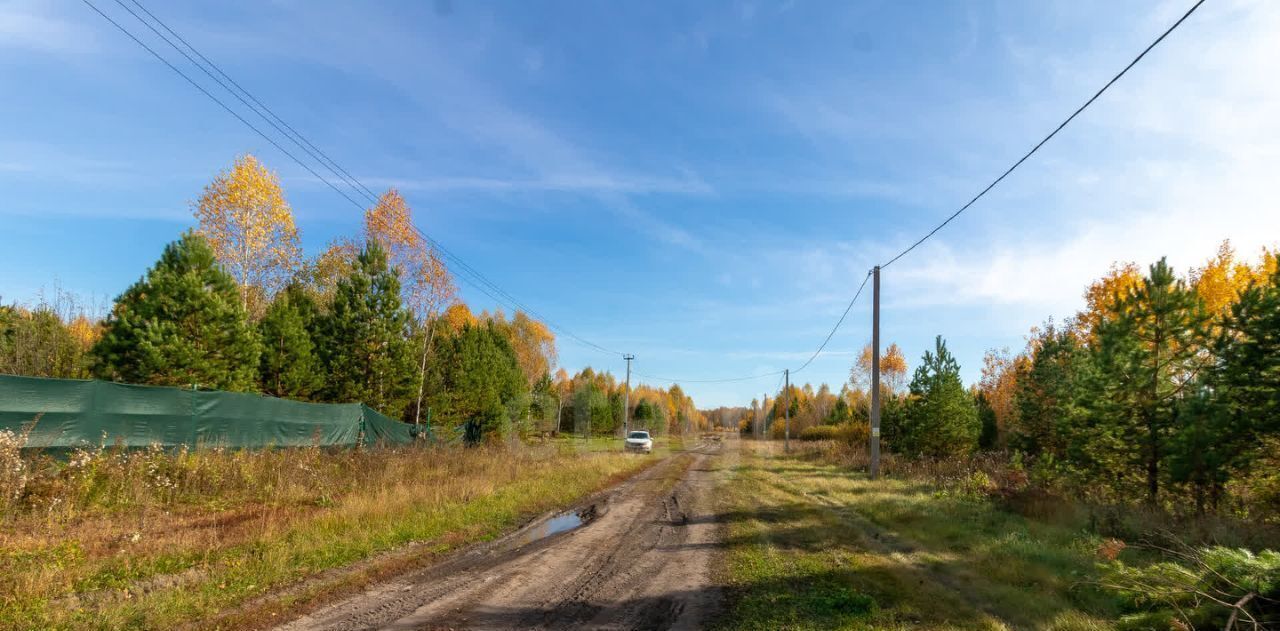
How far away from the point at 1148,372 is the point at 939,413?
43.2ft

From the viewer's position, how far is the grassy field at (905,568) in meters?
6.35

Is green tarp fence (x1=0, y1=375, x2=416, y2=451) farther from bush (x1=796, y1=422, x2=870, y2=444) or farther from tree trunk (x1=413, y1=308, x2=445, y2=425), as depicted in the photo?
bush (x1=796, y1=422, x2=870, y2=444)

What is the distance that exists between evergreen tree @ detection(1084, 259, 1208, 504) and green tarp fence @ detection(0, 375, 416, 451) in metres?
21.8

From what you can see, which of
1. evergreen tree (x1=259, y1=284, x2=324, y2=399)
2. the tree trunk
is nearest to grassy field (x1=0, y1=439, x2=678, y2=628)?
evergreen tree (x1=259, y1=284, x2=324, y2=399)

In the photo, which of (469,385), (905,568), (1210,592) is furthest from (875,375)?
(469,385)

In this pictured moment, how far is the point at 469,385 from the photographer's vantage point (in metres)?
33.2

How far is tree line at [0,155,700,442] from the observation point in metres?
16.7

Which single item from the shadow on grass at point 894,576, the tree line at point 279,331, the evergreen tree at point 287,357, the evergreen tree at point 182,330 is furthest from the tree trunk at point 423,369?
the shadow on grass at point 894,576

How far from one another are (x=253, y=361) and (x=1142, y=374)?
1024 inches

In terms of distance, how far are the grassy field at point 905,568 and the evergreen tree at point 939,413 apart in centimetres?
1318

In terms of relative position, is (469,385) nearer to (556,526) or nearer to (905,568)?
(556,526)

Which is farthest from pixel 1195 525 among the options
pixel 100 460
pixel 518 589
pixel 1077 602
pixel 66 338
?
pixel 66 338

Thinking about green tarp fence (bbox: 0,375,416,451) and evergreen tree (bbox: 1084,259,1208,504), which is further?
evergreen tree (bbox: 1084,259,1208,504)

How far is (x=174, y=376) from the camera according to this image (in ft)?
54.4
